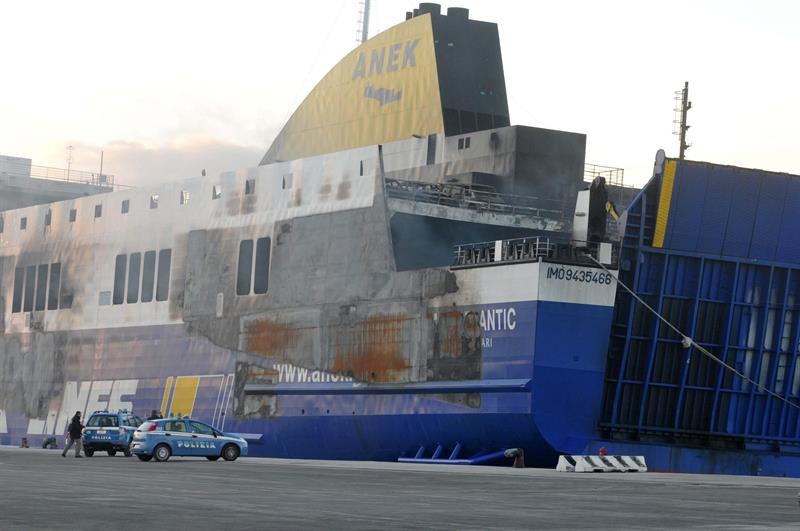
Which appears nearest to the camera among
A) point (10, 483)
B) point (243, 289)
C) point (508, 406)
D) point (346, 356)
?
point (10, 483)

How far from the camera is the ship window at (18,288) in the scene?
57344mm

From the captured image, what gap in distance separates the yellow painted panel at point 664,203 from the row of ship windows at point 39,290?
92.0 feet

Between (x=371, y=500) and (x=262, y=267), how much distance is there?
26.5m

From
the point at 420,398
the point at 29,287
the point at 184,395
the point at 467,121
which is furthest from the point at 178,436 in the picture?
the point at 29,287

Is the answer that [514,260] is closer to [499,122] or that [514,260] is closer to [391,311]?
[391,311]

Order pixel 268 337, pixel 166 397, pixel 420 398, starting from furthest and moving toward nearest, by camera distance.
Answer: pixel 166 397 → pixel 268 337 → pixel 420 398

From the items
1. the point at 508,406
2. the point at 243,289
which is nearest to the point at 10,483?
the point at 508,406

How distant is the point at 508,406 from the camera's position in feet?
110

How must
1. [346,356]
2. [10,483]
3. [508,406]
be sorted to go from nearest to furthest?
[10,483]
[508,406]
[346,356]

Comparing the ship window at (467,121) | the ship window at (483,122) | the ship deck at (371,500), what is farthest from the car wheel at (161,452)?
the ship window at (483,122)

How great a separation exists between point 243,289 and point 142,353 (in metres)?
6.97

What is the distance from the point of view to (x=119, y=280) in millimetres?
51219

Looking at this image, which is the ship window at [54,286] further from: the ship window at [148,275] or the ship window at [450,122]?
the ship window at [450,122]

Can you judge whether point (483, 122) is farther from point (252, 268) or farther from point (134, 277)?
point (134, 277)
